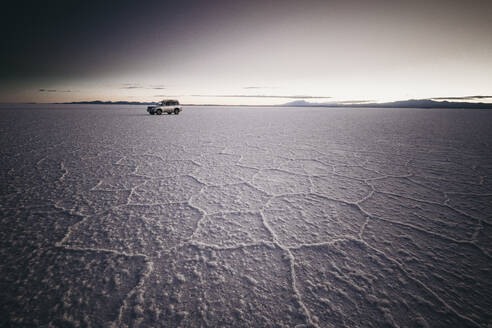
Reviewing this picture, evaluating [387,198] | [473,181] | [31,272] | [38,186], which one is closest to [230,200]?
[31,272]

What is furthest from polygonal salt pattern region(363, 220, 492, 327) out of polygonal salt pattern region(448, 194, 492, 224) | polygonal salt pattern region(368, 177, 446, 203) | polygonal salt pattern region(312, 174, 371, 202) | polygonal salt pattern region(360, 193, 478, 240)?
polygonal salt pattern region(368, 177, 446, 203)

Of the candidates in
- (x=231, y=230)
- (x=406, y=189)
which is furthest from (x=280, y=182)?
(x=406, y=189)

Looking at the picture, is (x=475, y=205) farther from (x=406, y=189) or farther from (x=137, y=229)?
(x=137, y=229)

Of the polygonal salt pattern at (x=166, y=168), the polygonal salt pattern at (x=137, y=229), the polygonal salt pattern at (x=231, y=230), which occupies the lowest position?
the polygonal salt pattern at (x=231, y=230)

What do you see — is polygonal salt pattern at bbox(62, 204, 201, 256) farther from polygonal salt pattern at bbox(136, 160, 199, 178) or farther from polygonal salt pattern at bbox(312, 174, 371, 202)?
polygonal salt pattern at bbox(312, 174, 371, 202)

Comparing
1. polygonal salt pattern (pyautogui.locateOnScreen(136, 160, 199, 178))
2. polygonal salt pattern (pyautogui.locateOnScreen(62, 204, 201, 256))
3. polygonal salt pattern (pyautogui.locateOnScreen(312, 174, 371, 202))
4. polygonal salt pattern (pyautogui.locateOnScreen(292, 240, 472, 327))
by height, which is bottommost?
polygonal salt pattern (pyautogui.locateOnScreen(292, 240, 472, 327))

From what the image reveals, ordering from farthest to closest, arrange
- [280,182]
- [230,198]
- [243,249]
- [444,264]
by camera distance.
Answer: [280,182] → [230,198] → [243,249] → [444,264]

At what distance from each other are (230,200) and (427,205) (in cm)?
179

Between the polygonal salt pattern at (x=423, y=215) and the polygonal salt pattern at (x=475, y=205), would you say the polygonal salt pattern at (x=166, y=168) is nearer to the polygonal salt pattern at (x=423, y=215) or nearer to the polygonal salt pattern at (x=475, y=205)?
the polygonal salt pattern at (x=423, y=215)

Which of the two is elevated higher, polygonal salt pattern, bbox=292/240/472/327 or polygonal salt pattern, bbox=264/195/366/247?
polygonal salt pattern, bbox=264/195/366/247

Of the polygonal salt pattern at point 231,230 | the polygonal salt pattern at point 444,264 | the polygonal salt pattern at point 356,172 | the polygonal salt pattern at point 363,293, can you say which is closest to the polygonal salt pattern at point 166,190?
the polygonal salt pattern at point 231,230

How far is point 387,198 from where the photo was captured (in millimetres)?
1914

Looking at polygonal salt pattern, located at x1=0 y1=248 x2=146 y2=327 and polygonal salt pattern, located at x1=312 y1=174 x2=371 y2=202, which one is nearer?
polygonal salt pattern, located at x1=0 y1=248 x2=146 y2=327

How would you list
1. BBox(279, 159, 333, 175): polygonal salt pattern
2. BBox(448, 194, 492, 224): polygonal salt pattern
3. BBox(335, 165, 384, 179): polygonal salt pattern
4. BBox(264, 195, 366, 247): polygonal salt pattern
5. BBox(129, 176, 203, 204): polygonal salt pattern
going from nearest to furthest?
1. BBox(264, 195, 366, 247): polygonal salt pattern
2. BBox(448, 194, 492, 224): polygonal salt pattern
3. BBox(129, 176, 203, 204): polygonal salt pattern
4. BBox(335, 165, 384, 179): polygonal salt pattern
5. BBox(279, 159, 333, 175): polygonal salt pattern
